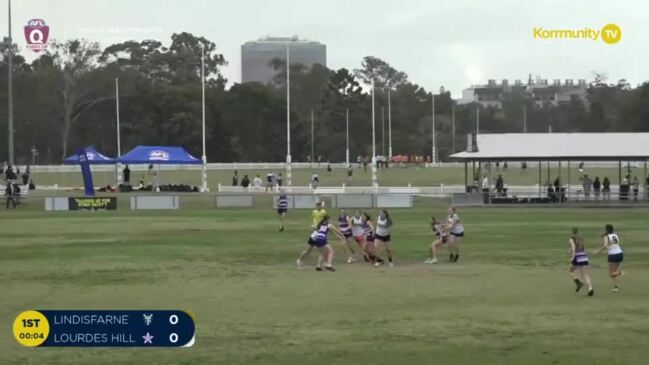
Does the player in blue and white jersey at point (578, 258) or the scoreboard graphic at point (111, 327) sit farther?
the player in blue and white jersey at point (578, 258)

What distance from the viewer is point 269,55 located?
540 feet

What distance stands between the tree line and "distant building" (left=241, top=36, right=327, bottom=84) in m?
16.5

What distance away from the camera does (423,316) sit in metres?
18.0

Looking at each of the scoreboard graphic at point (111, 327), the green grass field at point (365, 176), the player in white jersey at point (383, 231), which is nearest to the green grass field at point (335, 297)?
the player in white jersey at point (383, 231)

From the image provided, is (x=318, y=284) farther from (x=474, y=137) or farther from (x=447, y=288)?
(x=474, y=137)

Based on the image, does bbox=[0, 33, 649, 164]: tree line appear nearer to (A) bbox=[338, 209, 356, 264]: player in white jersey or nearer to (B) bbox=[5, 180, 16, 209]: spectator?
(B) bbox=[5, 180, 16, 209]: spectator

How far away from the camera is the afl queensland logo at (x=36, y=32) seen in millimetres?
72375

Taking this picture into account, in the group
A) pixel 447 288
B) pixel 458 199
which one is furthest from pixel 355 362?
pixel 458 199

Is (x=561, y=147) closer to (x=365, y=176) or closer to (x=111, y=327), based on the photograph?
(x=365, y=176)

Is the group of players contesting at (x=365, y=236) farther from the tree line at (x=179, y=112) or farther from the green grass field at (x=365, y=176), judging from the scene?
the tree line at (x=179, y=112)

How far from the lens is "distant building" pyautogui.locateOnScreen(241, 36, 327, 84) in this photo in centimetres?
15825

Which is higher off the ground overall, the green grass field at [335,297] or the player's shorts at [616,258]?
the player's shorts at [616,258]

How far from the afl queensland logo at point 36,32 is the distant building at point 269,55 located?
234ft

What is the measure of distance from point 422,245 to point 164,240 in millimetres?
10163
